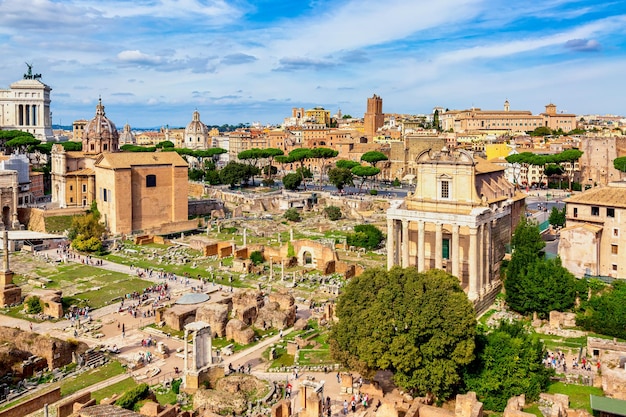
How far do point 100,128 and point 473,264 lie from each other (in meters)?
56.1

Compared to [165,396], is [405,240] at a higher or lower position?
higher

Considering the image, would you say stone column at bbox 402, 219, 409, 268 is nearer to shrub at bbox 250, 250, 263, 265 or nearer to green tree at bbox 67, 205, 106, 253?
shrub at bbox 250, 250, 263, 265

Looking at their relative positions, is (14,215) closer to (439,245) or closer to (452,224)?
(439,245)

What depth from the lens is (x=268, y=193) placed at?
79438 mm

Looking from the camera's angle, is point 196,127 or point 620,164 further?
point 196,127

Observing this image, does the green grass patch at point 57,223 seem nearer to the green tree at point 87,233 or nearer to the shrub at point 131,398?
the green tree at point 87,233

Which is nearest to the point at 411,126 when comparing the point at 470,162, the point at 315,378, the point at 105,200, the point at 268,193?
the point at 268,193

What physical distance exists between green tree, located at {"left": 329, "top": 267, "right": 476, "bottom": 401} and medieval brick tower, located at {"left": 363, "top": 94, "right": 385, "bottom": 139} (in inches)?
4668

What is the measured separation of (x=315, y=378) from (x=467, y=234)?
519 inches

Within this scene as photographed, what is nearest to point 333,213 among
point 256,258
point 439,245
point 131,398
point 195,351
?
point 256,258

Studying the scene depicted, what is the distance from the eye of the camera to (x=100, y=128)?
73.4m

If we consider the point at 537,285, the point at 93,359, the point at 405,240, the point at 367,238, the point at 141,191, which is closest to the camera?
the point at 93,359

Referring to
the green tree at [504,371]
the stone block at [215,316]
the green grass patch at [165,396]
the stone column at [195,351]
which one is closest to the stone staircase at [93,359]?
the green grass patch at [165,396]

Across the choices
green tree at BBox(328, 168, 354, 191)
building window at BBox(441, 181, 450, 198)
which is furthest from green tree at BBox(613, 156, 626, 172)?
building window at BBox(441, 181, 450, 198)
